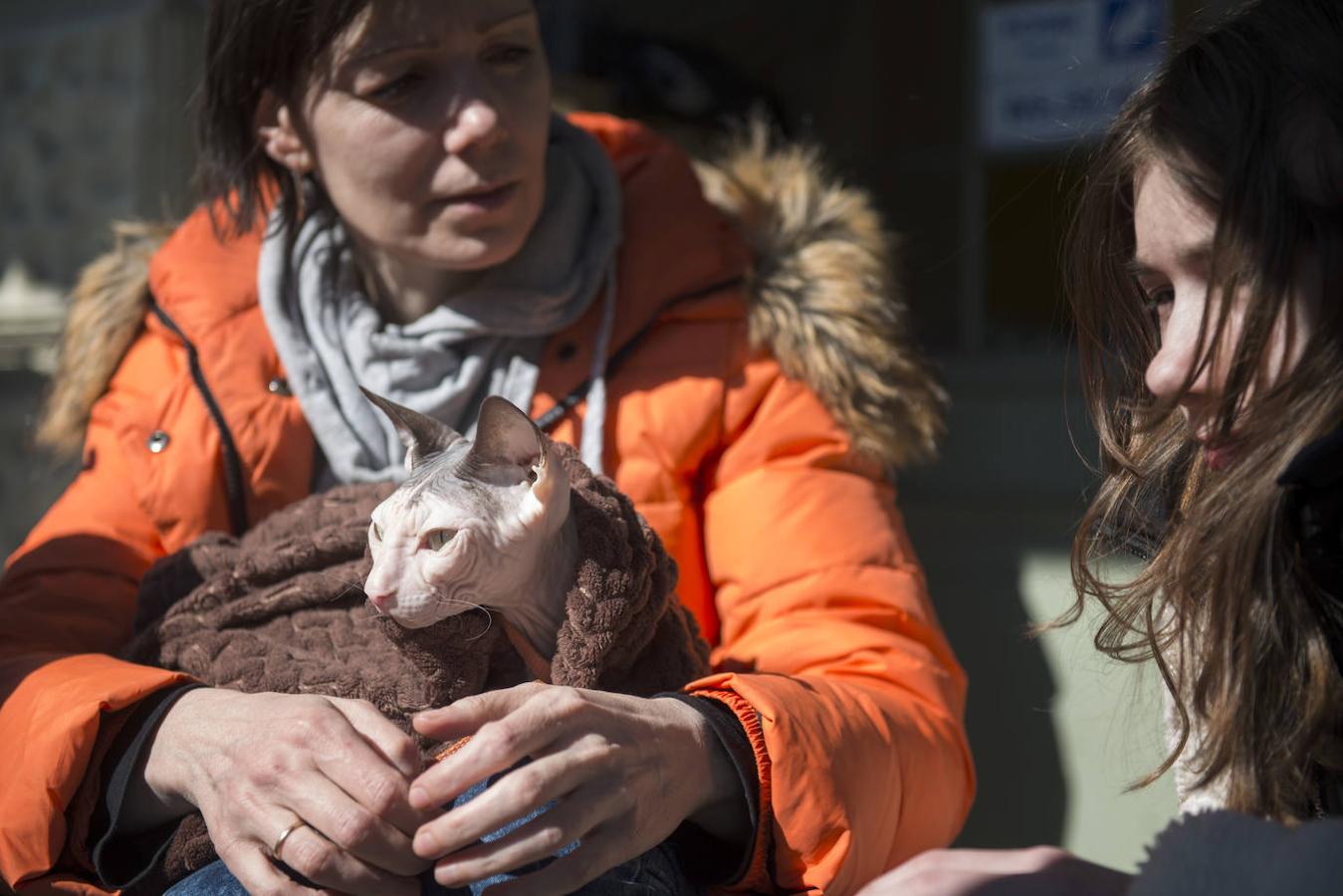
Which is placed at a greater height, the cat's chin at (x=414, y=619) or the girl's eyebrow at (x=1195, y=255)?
the girl's eyebrow at (x=1195, y=255)

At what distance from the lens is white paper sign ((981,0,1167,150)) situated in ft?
10.5

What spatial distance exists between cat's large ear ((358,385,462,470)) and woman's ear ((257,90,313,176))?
2.30ft

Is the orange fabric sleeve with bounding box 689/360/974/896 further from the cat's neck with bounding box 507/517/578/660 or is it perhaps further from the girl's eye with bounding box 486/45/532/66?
the girl's eye with bounding box 486/45/532/66

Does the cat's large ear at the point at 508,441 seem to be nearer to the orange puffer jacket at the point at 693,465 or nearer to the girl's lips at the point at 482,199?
the orange puffer jacket at the point at 693,465

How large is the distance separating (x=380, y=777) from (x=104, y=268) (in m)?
1.23

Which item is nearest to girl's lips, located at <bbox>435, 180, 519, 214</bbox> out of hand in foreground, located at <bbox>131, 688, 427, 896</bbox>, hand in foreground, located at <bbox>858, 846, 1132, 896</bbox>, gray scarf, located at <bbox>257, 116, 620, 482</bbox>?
gray scarf, located at <bbox>257, 116, 620, 482</bbox>

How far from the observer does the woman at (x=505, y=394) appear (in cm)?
157

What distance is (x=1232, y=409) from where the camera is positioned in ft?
4.16

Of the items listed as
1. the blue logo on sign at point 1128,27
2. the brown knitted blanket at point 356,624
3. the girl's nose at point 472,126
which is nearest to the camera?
the brown knitted blanket at point 356,624

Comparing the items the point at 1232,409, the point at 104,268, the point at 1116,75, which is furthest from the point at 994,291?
the point at 1232,409

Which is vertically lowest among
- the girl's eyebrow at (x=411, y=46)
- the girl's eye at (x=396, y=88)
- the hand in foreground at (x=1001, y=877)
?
the hand in foreground at (x=1001, y=877)

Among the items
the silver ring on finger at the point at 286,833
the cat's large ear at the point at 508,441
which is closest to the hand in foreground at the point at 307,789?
the silver ring on finger at the point at 286,833

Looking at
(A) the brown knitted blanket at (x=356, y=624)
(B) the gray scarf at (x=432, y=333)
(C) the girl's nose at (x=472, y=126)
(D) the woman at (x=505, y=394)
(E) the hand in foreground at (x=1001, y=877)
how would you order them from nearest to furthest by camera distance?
(E) the hand in foreground at (x=1001, y=877)
(A) the brown knitted blanket at (x=356, y=624)
(D) the woman at (x=505, y=394)
(C) the girl's nose at (x=472, y=126)
(B) the gray scarf at (x=432, y=333)

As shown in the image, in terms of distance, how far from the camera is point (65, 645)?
1852 mm
